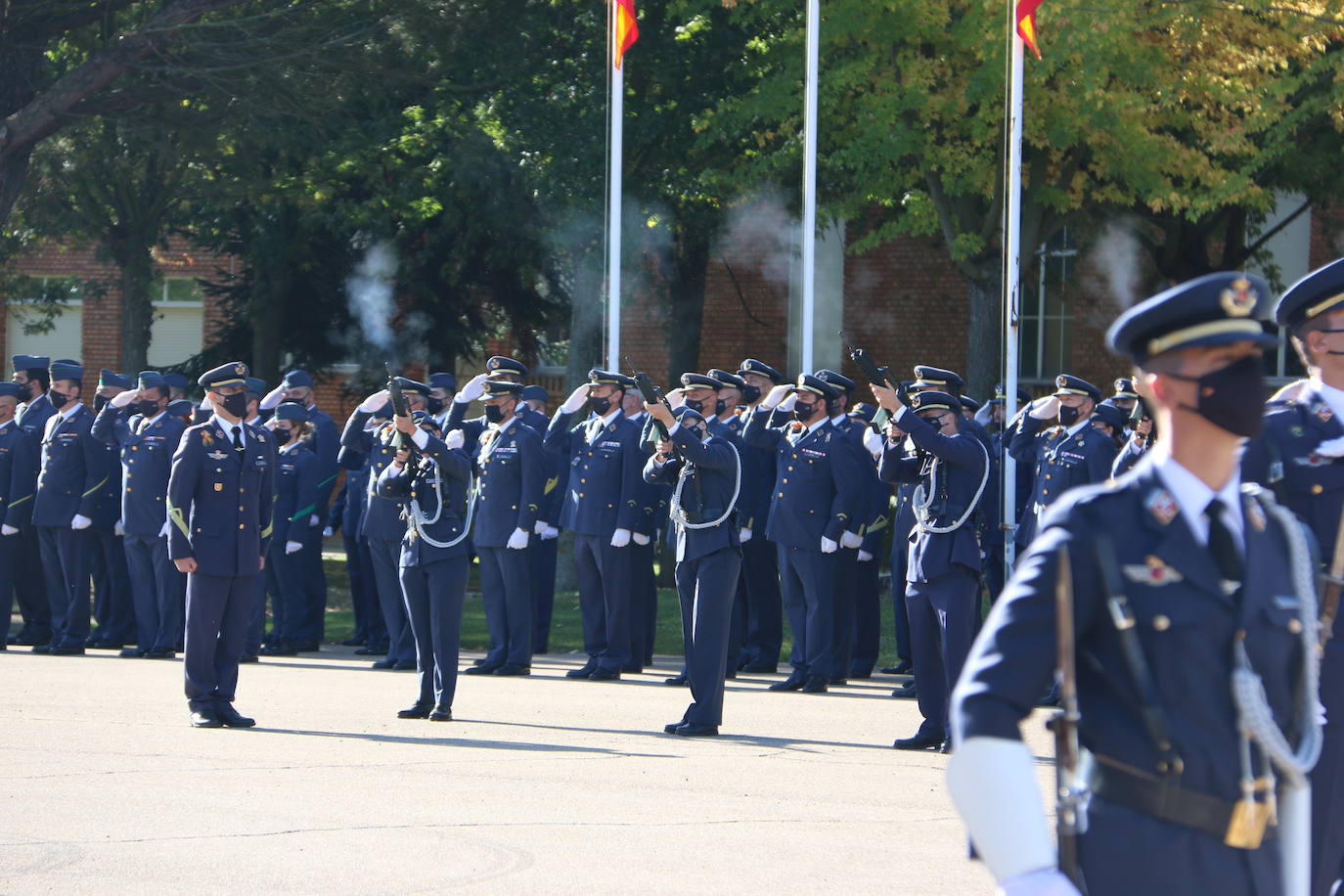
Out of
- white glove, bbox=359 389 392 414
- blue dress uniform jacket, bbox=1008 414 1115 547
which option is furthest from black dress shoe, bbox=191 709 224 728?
blue dress uniform jacket, bbox=1008 414 1115 547

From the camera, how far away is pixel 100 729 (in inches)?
399

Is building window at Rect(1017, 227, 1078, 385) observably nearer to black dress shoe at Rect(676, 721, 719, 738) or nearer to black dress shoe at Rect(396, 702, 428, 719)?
black dress shoe at Rect(396, 702, 428, 719)

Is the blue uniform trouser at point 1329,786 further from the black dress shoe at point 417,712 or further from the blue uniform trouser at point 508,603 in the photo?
the blue uniform trouser at point 508,603

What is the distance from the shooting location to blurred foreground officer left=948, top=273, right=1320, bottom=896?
9.73 ft

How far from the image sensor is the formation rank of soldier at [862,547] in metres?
2.99

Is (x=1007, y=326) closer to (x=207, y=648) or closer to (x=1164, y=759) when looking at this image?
(x=207, y=648)

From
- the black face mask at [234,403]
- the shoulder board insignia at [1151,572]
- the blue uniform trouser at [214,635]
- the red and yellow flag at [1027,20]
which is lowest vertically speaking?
the blue uniform trouser at [214,635]

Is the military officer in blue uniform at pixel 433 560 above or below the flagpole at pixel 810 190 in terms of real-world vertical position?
below

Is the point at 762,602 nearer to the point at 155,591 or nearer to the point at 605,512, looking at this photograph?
the point at 605,512

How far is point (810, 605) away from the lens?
12.7 meters

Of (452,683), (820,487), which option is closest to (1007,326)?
(820,487)

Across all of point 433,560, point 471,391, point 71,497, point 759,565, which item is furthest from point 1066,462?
point 71,497

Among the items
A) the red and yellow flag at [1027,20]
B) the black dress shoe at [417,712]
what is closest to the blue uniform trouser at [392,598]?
the black dress shoe at [417,712]

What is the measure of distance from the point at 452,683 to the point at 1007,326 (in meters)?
5.94
